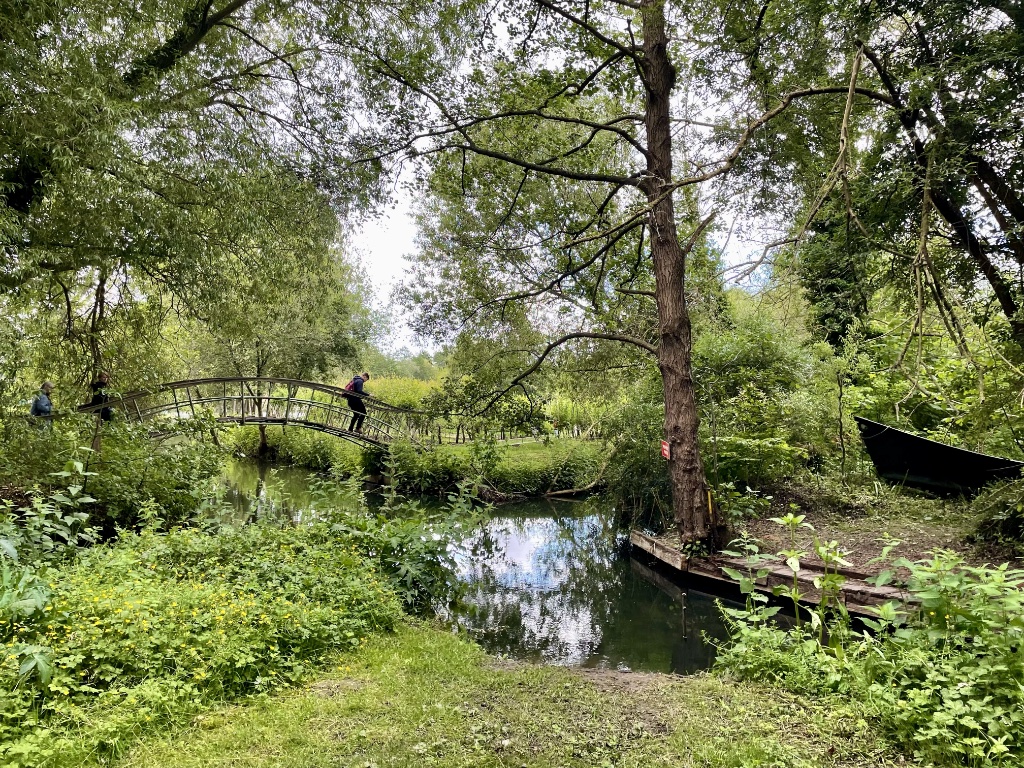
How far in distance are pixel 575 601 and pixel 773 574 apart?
2864 millimetres

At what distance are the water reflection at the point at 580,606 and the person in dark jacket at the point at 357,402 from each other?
5253mm

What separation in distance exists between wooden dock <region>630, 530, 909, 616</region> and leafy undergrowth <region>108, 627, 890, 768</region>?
4.07ft

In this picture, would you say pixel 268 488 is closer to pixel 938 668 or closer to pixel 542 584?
pixel 542 584

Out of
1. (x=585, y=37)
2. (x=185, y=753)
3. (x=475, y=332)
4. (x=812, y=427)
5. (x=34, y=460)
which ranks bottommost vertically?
(x=185, y=753)

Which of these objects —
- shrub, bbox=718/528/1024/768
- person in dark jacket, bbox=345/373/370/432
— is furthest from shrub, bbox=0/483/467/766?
person in dark jacket, bbox=345/373/370/432

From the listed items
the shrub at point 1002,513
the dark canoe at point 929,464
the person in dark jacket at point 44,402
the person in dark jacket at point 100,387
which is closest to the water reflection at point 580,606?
the shrub at point 1002,513

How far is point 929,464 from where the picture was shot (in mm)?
7676

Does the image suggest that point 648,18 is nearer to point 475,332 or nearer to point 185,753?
point 475,332

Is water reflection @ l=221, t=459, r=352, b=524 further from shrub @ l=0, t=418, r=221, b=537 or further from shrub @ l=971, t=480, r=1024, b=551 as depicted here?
shrub @ l=971, t=480, r=1024, b=551

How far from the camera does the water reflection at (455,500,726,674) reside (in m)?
6.45

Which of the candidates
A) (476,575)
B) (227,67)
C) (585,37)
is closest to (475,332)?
(476,575)

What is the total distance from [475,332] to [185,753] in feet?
27.3

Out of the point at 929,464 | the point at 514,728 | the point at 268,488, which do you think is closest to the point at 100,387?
the point at 268,488

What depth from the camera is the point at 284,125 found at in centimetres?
945
